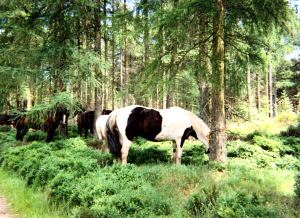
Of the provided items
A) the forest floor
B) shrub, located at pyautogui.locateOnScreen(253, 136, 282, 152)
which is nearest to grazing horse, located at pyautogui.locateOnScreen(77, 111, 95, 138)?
shrub, located at pyautogui.locateOnScreen(253, 136, 282, 152)

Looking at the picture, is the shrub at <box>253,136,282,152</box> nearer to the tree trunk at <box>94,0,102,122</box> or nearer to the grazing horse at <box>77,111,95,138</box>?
the tree trunk at <box>94,0,102,122</box>

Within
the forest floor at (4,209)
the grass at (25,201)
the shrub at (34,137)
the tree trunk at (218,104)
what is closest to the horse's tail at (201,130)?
the tree trunk at (218,104)

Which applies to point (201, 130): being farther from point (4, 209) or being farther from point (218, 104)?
point (4, 209)

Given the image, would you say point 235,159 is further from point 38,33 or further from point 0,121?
point 0,121

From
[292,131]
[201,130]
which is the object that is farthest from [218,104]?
[292,131]

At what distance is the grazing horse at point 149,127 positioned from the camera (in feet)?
35.7

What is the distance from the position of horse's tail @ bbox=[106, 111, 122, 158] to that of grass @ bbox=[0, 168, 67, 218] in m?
2.62

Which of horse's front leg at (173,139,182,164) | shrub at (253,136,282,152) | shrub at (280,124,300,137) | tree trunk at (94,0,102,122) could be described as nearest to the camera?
horse's front leg at (173,139,182,164)

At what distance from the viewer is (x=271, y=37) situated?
11188 millimetres

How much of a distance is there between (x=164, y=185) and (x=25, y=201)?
339cm

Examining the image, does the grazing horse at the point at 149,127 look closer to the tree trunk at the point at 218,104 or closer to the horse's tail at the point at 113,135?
the horse's tail at the point at 113,135

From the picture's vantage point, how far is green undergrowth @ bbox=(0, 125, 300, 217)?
20.8 feet

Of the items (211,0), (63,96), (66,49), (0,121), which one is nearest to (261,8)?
(211,0)

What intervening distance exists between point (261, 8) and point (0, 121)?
92.5 feet
